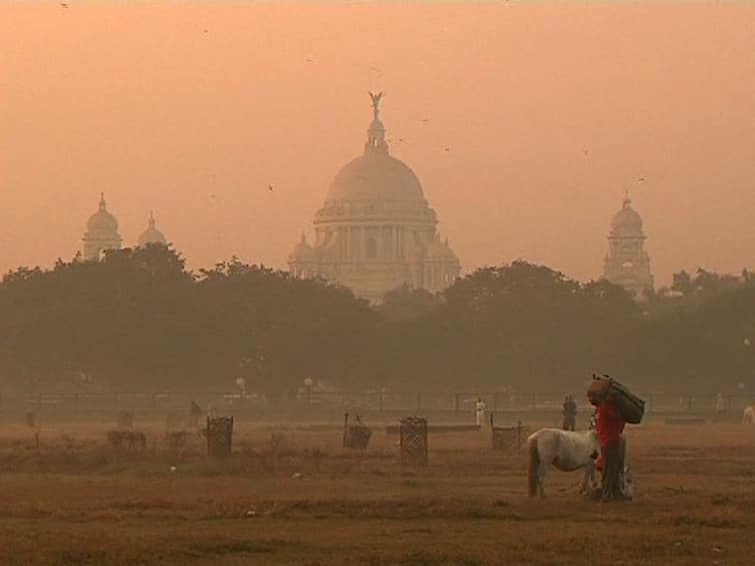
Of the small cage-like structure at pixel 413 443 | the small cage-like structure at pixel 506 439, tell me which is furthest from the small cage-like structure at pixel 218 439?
the small cage-like structure at pixel 506 439

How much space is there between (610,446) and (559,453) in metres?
0.79

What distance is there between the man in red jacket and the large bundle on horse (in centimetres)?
9

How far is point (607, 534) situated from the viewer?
24.9 m

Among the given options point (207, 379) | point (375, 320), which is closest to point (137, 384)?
point (207, 379)

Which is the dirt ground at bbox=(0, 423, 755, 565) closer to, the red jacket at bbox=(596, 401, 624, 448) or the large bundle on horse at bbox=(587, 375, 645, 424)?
the red jacket at bbox=(596, 401, 624, 448)

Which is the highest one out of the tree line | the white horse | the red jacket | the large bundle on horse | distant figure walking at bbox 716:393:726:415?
the tree line

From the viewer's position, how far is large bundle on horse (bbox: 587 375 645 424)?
29.4m

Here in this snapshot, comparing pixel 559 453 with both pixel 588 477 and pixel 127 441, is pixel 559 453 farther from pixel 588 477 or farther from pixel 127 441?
pixel 127 441

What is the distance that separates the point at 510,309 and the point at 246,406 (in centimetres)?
2839

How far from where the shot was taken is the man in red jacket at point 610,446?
29516 mm

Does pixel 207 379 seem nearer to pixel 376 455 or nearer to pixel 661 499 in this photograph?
pixel 376 455

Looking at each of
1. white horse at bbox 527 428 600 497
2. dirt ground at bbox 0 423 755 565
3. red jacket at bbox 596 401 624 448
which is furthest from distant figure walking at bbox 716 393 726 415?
red jacket at bbox 596 401 624 448

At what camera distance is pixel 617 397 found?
96.7ft

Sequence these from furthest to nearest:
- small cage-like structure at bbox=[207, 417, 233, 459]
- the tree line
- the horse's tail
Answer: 1. the tree line
2. small cage-like structure at bbox=[207, 417, 233, 459]
3. the horse's tail
